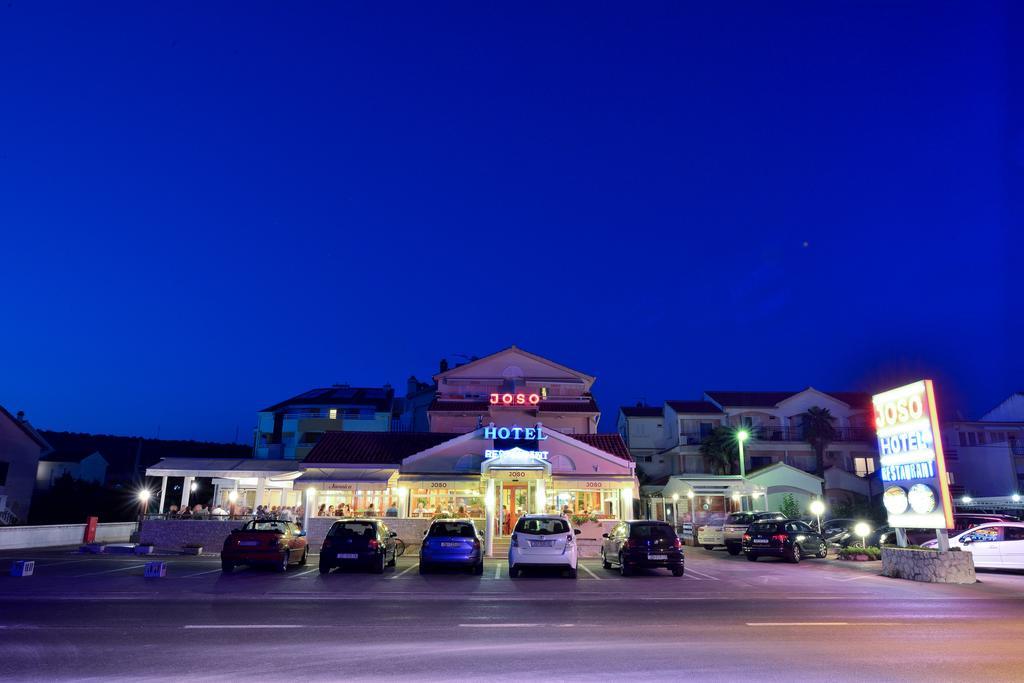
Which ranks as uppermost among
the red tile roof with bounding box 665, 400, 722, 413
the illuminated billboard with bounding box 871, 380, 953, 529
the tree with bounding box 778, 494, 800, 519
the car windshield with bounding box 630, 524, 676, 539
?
the red tile roof with bounding box 665, 400, 722, 413

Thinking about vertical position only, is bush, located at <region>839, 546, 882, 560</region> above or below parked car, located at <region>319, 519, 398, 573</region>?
below

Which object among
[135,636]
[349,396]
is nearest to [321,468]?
[135,636]

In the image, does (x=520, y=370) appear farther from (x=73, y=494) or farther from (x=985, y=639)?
(x=985, y=639)

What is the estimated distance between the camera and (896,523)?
18750 millimetres

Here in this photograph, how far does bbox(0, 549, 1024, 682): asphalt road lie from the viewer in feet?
22.3

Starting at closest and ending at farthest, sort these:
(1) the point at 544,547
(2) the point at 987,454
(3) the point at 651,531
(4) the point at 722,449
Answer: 1. (1) the point at 544,547
2. (3) the point at 651,531
3. (2) the point at 987,454
4. (4) the point at 722,449

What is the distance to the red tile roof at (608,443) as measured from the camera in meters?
30.5

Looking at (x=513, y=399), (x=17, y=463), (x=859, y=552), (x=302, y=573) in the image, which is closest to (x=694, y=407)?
(x=513, y=399)

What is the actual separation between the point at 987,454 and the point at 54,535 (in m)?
54.0

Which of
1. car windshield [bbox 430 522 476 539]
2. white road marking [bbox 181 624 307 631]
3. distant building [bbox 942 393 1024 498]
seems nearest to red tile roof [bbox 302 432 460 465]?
car windshield [bbox 430 522 476 539]

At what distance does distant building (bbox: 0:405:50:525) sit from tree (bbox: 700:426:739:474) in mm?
42381

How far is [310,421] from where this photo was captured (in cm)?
5144

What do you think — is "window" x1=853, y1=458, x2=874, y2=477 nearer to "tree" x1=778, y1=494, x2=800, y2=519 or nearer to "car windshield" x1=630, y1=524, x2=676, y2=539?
"tree" x1=778, y1=494, x2=800, y2=519

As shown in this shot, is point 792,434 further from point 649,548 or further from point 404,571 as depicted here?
point 404,571
